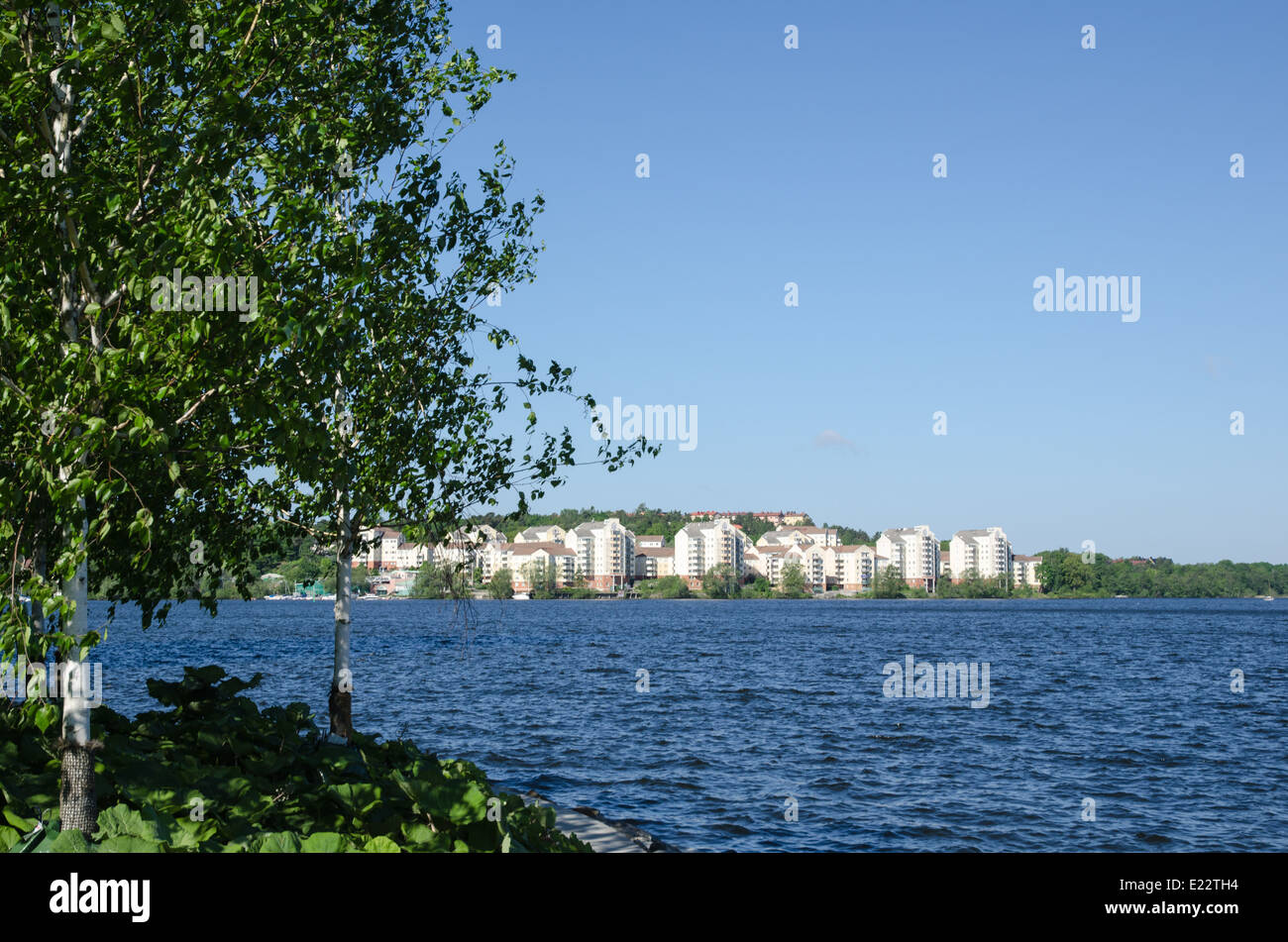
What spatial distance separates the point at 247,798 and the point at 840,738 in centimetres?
2581

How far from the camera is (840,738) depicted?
107 feet

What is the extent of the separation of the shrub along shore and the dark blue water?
4.73m

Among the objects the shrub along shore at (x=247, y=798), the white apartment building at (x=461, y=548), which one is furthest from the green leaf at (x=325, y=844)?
the white apartment building at (x=461, y=548)

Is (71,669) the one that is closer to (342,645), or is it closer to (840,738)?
(342,645)

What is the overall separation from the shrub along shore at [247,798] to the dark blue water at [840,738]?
4729 mm

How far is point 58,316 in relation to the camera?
916cm

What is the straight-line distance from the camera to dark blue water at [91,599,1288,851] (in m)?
21.5

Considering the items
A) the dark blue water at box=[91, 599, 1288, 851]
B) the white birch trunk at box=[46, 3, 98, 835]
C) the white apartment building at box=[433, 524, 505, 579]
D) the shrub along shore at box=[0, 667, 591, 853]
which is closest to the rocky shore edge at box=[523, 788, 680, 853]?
the shrub along shore at box=[0, 667, 591, 853]

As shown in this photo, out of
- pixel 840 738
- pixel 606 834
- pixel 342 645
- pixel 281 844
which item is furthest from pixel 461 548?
pixel 840 738

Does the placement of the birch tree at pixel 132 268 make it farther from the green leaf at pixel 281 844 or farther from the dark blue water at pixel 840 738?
the dark blue water at pixel 840 738

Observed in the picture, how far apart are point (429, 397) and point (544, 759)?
15.4 m

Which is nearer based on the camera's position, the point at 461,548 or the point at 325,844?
the point at 325,844
